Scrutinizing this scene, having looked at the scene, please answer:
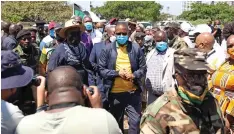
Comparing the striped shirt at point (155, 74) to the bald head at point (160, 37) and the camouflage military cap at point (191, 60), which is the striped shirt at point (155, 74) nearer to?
the bald head at point (160, 37)

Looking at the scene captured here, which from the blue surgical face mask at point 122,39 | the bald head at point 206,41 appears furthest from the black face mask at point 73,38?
the bald head at point 206,41

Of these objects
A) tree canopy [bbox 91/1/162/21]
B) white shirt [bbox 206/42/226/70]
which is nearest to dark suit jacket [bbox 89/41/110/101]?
white shirt [bbox 206/42/226/70]

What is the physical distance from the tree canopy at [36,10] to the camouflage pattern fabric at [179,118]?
33562mm

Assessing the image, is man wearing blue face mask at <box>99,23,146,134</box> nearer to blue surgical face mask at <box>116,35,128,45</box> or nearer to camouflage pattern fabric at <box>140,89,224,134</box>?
blue surgical face mask at <box>116,35,128,45</box>

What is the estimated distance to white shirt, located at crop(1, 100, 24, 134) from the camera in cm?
245

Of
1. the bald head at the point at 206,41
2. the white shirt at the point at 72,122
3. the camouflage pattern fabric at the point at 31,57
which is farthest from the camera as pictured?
the camouflage pattern fabric at the point at 31,57

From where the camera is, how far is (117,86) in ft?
18.5

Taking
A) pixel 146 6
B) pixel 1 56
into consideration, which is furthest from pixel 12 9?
pixel 146 6

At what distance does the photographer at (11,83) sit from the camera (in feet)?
8.07

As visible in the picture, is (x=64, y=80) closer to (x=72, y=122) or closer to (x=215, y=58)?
(x=72, y=122)

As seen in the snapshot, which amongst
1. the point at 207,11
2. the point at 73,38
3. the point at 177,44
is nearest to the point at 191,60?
the point at 73,38

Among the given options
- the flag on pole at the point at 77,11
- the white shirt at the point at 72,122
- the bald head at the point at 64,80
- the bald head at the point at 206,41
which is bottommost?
the white shirt at the point at 72,122

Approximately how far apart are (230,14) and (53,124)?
50.5 meters

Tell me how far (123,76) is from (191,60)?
9.34 feet
